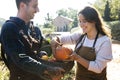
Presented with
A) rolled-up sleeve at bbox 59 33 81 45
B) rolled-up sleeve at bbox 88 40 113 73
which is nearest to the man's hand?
rolled-up sleeve at bbox 88 40 113 73

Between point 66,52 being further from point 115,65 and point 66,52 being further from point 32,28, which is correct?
point 115,65

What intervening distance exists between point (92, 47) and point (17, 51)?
4.74 ft

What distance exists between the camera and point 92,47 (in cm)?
452

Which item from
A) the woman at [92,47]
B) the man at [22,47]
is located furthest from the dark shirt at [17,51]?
the woman at [92,47]

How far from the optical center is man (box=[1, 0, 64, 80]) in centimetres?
334

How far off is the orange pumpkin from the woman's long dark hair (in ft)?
1.71

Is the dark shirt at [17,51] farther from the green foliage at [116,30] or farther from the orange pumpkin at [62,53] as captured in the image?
the green foliage at [116,30]

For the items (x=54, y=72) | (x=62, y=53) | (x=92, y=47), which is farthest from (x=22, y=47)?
(x=92, y=47)

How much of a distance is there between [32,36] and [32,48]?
155mm

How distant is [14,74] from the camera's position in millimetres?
3580

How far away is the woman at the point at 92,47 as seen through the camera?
4.32 metres

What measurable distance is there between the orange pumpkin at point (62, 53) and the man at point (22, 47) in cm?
39

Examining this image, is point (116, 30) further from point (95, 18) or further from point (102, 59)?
point (102, 59)

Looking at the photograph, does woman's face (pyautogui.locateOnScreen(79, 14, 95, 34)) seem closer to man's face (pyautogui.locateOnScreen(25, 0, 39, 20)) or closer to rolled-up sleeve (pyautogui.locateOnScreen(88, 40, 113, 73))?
rolled-up sleeve (pyautogui.locateOnScreen(88, 40, 113, 73))
